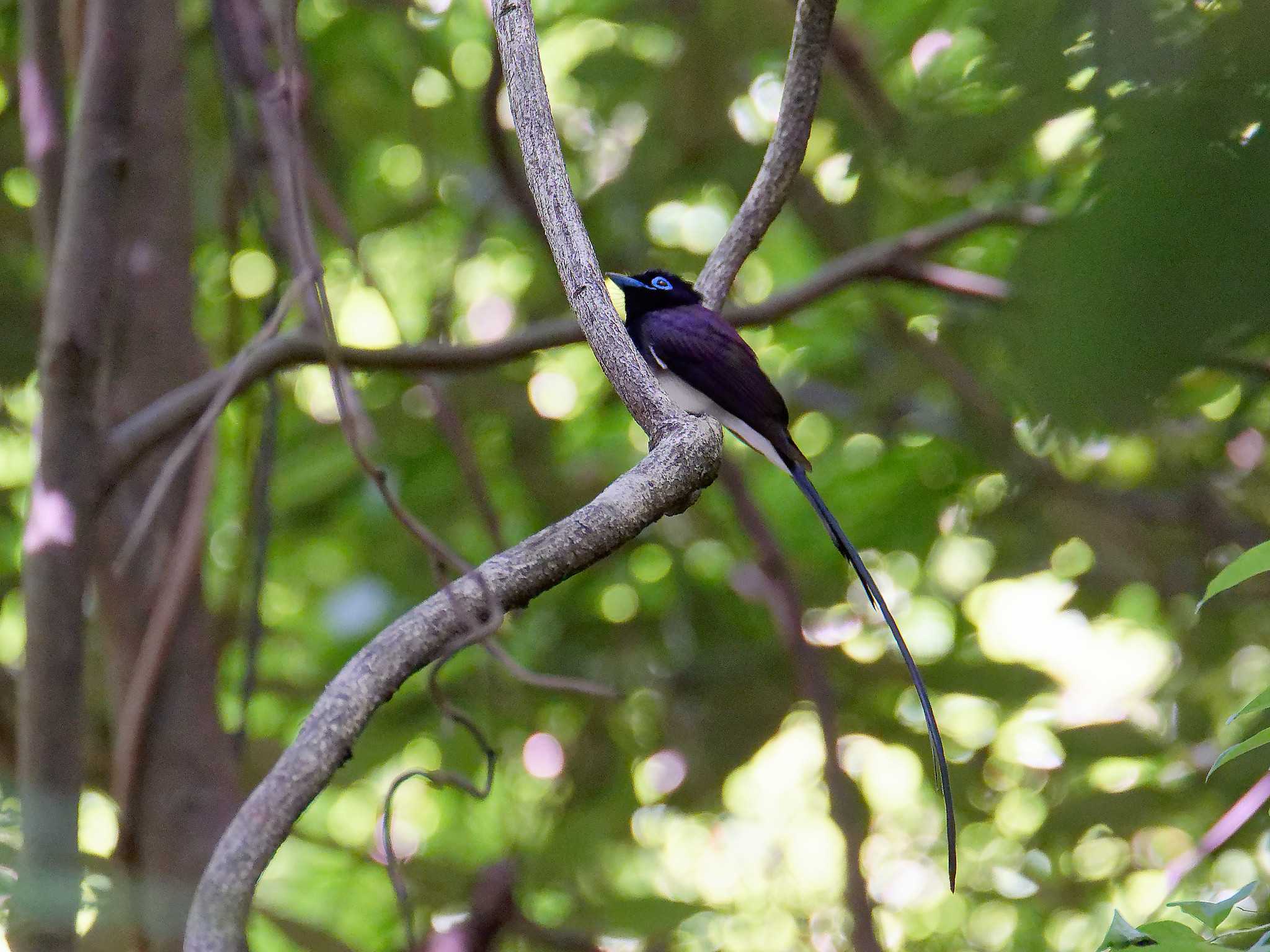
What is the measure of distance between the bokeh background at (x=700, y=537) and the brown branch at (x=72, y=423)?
0.46 metres

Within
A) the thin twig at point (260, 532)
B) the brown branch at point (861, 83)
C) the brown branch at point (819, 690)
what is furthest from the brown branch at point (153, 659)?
the brown branch at point (861, 83)

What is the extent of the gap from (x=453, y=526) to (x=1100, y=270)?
2.92m

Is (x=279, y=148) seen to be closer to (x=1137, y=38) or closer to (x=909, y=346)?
(x=1137, y=38)

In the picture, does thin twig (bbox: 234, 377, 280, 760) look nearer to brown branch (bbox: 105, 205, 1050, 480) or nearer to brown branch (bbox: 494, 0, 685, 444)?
brown branch (bbox: 105, 205, 1050, 480)

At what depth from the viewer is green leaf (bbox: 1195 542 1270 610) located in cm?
104

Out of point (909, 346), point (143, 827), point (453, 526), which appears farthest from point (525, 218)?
point (143, 827)

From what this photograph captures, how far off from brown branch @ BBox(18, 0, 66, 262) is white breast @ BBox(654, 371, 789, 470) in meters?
1.47

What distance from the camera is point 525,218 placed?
12.4 feet

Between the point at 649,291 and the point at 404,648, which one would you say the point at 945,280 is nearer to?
the point at 649,291

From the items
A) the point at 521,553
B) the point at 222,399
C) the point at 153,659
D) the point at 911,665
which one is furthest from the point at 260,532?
the point at 521,553

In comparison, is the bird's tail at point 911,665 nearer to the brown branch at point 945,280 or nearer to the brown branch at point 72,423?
the brown branch at point 945,280

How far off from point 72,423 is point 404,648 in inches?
64.5

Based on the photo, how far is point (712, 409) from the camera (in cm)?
323

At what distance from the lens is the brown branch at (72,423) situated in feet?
7.45
